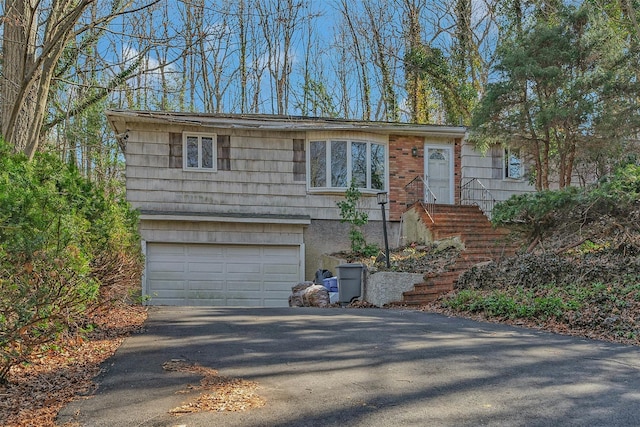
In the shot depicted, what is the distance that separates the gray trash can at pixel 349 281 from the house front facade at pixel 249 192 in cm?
320

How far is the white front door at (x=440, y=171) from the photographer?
15734 mm

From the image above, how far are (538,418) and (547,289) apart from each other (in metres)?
5.65

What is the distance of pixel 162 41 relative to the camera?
7.66 meters

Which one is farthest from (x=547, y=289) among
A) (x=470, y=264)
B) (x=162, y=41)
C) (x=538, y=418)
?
(x=162, y=41)

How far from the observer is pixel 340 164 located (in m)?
14.9

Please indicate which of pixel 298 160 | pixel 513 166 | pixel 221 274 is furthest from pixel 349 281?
pixel 513 166

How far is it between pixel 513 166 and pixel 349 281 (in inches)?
317

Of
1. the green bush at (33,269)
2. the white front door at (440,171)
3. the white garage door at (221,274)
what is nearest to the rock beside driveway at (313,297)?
the white garage door at (221,274)

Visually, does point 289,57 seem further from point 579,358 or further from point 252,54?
point 579,358

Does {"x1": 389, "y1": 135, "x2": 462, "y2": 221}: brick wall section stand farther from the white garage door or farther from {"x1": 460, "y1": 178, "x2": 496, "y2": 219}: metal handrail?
the white garage door

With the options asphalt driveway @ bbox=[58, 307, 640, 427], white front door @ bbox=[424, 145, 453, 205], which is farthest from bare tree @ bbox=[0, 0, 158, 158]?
white front door @ bbox=[424, 145, 453, 205]

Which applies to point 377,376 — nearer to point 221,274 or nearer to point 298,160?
point 221,274

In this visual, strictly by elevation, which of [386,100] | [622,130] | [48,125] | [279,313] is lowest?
[279,313]

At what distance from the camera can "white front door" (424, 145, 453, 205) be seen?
15.7 meters
